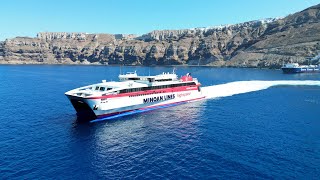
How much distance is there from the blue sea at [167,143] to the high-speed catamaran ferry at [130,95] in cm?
275

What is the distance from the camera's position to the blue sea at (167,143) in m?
34.8

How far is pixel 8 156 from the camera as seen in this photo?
128 ft

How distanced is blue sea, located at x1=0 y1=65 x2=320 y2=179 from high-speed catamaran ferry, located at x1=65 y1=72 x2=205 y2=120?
108 inches

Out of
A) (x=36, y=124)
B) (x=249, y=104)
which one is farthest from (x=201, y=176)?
(x=249, y=104)

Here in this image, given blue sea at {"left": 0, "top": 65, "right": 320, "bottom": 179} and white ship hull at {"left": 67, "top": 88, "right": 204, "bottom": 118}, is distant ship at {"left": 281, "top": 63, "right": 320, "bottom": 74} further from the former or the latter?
white ship hull at {"left": 67, "top": 88, "right": 204, "bottom": 118}

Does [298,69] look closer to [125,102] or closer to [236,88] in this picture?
[236,88]

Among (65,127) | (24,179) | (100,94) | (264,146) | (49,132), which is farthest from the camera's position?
(100,94)

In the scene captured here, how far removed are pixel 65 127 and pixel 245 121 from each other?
119 feet

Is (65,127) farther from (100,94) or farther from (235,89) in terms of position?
(235,89)

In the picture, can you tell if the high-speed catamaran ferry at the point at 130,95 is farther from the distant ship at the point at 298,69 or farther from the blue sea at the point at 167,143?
the distant ship at the point at 298,69

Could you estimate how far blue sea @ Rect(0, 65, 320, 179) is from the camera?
1368 inches

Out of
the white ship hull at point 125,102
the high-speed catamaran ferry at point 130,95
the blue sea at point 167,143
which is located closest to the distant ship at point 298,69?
the blue sea at point 167,143

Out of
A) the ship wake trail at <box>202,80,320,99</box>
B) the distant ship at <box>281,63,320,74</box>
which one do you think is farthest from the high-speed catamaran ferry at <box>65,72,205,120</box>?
the distant ship at <box>281,63,320,74</box>

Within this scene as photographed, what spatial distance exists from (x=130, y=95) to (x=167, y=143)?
21972 millimetres
